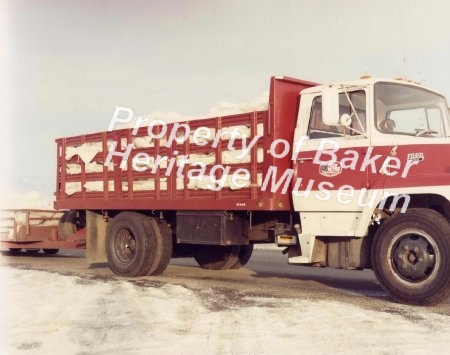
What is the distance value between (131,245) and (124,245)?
5.9 inches

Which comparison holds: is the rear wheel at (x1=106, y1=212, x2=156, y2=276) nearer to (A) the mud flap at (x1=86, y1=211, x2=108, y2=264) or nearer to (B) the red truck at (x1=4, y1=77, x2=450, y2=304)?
(B) the red truck at (x1=4, y1=77, x2=450, y2=304)

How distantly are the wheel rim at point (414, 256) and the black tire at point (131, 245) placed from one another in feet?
14.1

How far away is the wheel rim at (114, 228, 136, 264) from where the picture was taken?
407 inches

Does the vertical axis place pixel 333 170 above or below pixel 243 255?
above

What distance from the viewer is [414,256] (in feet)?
22.9

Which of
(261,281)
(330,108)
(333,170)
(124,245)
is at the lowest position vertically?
(261,281)

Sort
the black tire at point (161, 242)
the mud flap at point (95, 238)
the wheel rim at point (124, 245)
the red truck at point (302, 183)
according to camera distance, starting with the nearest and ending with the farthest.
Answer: the red truck at point (302, 183)
the black tire at point (161, 242)
the wheel rim at point (124, 245)
the mud flap at point (95, 238)

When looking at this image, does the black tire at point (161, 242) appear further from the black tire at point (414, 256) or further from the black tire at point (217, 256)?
the black tire at point (414, 256)

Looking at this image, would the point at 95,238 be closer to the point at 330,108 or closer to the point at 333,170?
the point at 333,170

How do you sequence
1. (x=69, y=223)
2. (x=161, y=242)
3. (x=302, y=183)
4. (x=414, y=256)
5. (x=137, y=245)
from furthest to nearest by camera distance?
(x=69, y=223) → (x=161, y=242) → (x=137, y=245) → (x=302, y=183) → (x=414, y=256)

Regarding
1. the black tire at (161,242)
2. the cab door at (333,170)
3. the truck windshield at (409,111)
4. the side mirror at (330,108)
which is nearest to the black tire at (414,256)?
the cab door at (333,170)

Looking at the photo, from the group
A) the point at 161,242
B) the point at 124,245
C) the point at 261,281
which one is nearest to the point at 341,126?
the point at 261,281

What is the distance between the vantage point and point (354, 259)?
7727 millimetres

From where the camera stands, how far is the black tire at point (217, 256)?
444 inches
